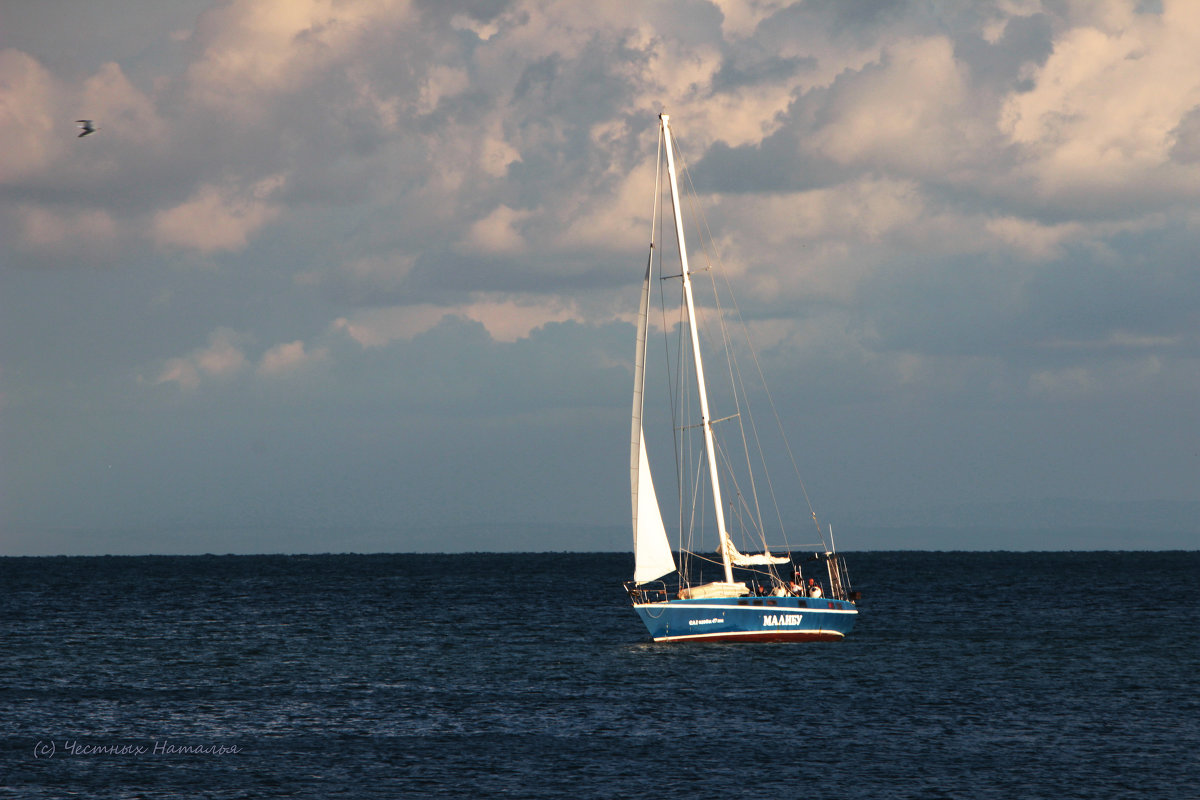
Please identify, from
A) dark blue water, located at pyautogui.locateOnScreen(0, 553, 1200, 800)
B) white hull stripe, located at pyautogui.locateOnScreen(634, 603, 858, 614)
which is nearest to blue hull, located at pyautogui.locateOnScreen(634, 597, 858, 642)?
white hull stripe, located at pyautogui.locateOnScreen(634, 603, 858, 614)

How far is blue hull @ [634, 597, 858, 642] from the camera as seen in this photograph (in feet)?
192

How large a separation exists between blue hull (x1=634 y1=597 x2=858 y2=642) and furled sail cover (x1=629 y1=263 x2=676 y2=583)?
1758mm

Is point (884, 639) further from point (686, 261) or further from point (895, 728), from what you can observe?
point (895, 728)

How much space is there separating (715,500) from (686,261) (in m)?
11.2

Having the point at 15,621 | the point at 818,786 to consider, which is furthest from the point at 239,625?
the point at 818,786

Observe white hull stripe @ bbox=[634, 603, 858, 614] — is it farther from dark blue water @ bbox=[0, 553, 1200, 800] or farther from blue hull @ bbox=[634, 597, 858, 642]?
dark blue water @ bbox=[0, 553, 1200, 800]

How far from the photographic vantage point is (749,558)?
2292 inches

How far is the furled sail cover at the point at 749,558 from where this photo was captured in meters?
57.3

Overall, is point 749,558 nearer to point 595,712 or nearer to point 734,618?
point 734,618

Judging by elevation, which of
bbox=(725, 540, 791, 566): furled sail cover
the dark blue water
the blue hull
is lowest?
the dark blue water

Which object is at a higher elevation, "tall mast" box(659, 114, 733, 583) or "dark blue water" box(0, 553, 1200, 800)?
"tall mast" box(659, 114, 733, 583)

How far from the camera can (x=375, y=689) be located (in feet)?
170

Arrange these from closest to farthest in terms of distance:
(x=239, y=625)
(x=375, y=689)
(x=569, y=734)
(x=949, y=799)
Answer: (x=949, y=799), (x=569, y=734), (x=375, y=689), (x=239, y=625)

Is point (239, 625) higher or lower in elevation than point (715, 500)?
lower
